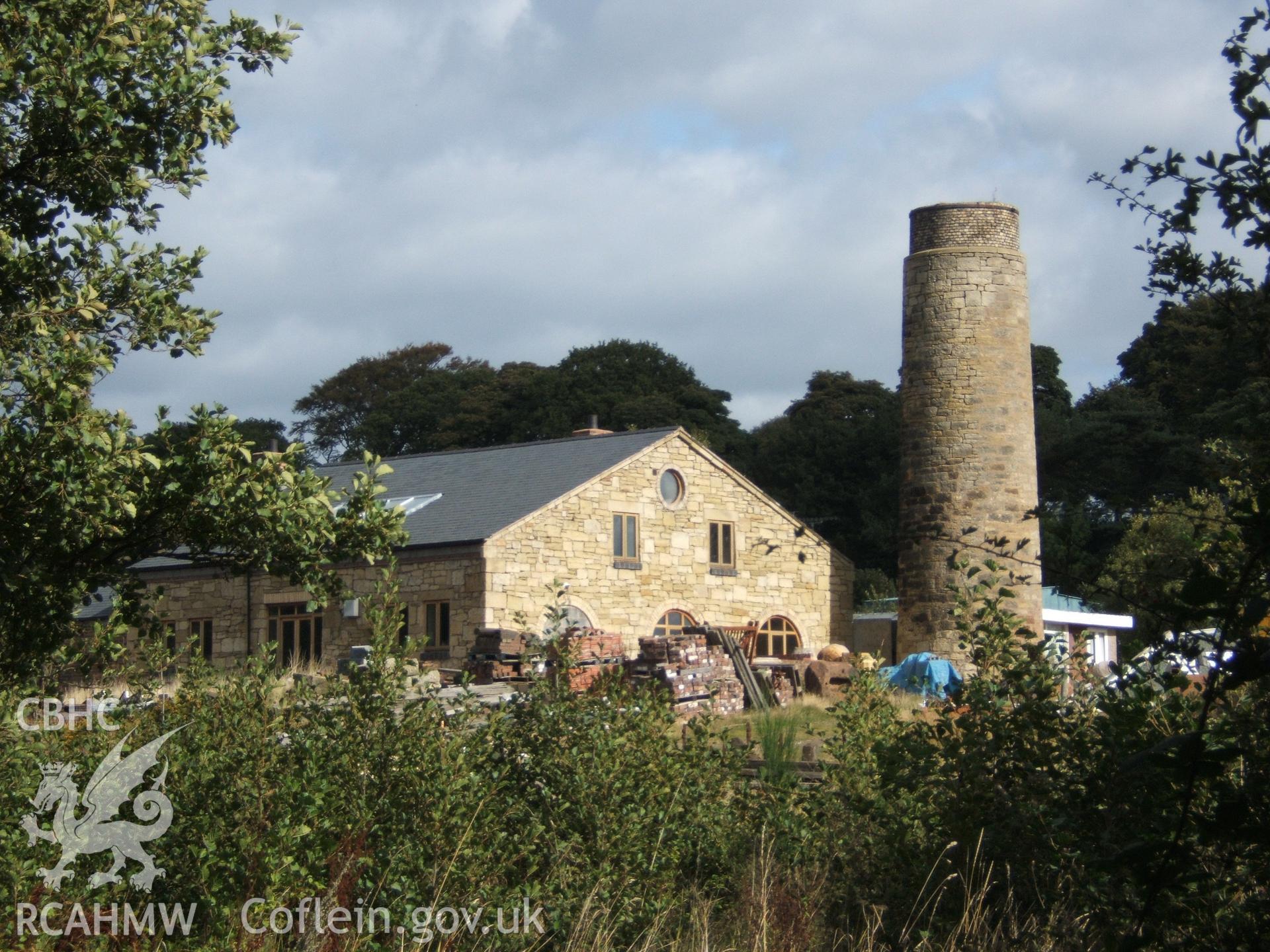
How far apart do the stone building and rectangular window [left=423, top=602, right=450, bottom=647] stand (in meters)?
0.03

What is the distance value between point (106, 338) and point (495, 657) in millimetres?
17565

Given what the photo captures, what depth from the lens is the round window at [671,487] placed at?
30875mm

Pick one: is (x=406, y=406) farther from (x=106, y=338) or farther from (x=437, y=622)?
(x=106, y=338)

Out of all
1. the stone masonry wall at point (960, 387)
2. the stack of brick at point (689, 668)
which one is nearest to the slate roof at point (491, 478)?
the stack of brick at point (689, 668)

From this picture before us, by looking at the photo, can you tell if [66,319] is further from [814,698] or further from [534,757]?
[814,698]

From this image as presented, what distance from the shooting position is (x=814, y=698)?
76.3 feet

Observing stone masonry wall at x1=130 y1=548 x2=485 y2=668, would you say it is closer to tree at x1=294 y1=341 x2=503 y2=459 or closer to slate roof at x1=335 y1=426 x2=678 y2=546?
slate roof at x1=335 y1=426 x2=678 y2=546

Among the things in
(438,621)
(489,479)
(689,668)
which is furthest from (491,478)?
(689,668)

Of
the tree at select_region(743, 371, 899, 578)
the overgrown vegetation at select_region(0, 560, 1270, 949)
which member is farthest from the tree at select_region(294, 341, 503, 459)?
the overgrown vegetation at select_region(0, 560, 1270, 949)

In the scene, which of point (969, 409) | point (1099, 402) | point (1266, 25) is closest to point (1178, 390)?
point (1266, 25)

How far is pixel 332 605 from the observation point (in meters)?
27.3

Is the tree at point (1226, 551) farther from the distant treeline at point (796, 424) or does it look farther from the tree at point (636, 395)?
the tree at point (636, 395)

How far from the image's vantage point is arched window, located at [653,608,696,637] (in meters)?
30.1

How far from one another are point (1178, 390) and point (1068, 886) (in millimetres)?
2591
